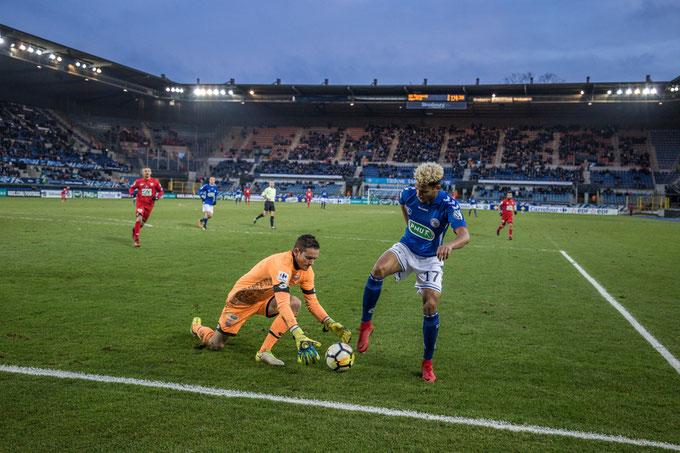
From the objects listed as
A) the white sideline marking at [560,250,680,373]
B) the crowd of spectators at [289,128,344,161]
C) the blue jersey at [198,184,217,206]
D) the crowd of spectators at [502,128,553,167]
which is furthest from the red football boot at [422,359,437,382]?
the crowd of spectators at [289,128,344,161]

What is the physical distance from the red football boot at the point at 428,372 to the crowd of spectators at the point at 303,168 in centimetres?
5799

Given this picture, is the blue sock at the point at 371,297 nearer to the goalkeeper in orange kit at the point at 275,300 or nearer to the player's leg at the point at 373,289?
the player's leg at the point at 373,289

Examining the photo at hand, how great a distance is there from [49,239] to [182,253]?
456cm

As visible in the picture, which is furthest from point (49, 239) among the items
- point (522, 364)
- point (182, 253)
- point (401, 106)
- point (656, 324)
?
point (401, 106)

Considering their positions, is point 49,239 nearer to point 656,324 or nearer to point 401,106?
point 656,324

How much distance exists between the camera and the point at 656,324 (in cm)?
645

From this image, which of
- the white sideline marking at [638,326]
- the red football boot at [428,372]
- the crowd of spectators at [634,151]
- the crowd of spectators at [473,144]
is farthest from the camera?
the crowd of spectators at [473,144]

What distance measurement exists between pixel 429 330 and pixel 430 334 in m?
0.04

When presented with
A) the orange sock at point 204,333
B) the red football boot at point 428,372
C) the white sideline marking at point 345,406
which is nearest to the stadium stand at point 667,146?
the red football boot at point 428,372

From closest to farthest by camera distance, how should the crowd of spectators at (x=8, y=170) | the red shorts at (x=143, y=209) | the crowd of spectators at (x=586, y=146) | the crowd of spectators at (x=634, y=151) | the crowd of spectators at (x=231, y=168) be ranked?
1. the red shorts at (x=143, y=209)
2. the crowd of spectators at (x=8, y=170)
3. the crowd of spectators at (x=634, y=151)
4. the crowd of spectators at (x=586, y=146)
5. the crowd of spectators at (x=231, y=168)

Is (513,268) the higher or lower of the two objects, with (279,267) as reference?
lower

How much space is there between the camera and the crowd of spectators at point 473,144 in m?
62.2

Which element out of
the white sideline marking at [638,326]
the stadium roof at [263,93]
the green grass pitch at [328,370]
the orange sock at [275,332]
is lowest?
the green grass pitch at [328,370]

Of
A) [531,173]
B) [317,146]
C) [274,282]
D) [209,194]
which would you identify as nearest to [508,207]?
[209,194]
